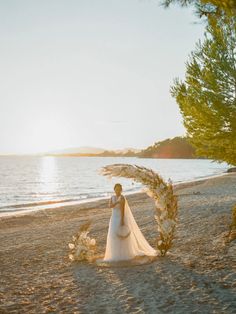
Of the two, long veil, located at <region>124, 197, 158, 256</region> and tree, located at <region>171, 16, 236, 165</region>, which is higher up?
tree, located at <region>171, 16, 236, 165</region>

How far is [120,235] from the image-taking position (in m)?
13.3

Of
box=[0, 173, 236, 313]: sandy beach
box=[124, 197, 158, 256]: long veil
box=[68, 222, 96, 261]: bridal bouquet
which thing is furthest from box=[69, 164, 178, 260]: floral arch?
box=[0, 173, 236, 313]: sandy beach

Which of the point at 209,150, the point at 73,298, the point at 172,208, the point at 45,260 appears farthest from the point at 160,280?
the point at 209,150

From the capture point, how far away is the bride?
1324 cm

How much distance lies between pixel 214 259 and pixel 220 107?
916 centimetres

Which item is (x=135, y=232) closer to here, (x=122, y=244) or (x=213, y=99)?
(x=122, y=244)

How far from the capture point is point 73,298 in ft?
30.7

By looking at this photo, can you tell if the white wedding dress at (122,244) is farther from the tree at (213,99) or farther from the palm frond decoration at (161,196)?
the tree at (213,99)

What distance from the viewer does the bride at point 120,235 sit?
43.4 ft

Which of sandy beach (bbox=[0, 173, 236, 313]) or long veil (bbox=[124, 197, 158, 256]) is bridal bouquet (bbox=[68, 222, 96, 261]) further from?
long veil (bbox=[124, 197, 158, 256])

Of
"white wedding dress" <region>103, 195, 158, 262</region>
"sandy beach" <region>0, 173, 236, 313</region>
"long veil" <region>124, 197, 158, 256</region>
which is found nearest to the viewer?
"sandy beach" <region>0, 173, 236, 313</region>

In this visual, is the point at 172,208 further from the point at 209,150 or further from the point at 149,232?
the point at 209,150

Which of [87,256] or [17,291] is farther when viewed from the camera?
[87,256]

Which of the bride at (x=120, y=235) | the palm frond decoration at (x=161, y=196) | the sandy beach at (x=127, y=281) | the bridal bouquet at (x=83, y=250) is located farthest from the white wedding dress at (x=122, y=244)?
the sandy beach at (x=127, y=281)
